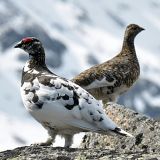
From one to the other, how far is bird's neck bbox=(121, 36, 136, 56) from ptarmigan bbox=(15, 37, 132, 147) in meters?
6.47

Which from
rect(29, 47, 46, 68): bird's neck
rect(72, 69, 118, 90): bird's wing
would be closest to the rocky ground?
rect(29, 47, 46, 68): bird's neck

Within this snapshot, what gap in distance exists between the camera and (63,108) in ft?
32.6

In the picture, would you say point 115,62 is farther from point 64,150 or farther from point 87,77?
point 64,150

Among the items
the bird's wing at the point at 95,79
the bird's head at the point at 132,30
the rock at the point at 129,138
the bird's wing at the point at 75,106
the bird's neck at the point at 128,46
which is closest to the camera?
the bird's wing at the point at 75,106

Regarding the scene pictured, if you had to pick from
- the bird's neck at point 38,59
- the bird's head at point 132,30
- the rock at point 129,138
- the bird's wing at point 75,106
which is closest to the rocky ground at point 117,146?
the rock at point 129,138

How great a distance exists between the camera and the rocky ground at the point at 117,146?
893 centimetres

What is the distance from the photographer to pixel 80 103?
987 cm

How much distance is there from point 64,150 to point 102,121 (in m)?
0.68

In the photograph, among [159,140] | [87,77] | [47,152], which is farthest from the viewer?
[87,77]

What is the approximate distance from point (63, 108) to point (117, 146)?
1549 millimetres

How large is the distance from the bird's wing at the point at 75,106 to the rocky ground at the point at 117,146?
1.04 ft

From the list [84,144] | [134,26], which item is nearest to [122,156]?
[84,144]

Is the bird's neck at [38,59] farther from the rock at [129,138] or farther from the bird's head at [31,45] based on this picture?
the rock at [129,138]

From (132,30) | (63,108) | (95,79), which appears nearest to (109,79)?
(95,79)
